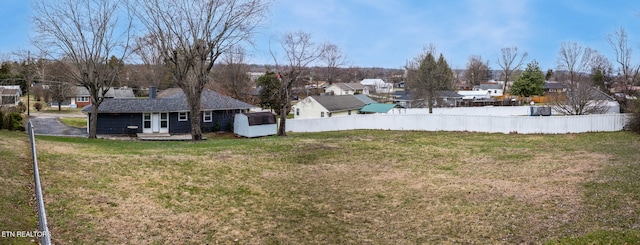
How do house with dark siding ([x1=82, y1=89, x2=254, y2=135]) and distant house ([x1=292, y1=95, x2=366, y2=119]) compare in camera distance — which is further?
distant house ([x1=292, y1=95, x2=366, y2=119])

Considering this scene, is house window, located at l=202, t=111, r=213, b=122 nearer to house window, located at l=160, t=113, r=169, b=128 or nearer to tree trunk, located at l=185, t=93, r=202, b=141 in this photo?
house window, located at l=160, t=113, r=169, b=128

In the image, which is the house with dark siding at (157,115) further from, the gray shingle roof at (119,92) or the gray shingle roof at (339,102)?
the gray shingle roof at (119,92)

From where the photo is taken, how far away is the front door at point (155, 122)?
110ft

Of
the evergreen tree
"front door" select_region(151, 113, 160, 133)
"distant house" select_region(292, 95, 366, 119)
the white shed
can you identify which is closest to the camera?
the white shed

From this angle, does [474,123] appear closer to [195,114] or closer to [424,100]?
[195,114]

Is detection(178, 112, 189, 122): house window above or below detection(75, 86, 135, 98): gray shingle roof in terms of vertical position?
below

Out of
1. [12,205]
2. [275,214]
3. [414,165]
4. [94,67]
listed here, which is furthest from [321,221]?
[94,67]

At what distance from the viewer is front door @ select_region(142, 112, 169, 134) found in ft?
110

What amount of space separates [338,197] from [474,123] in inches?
738

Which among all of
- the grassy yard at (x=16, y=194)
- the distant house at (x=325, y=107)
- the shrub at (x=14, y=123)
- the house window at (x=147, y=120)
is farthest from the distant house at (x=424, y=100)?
the grassy yard at (x=16, y=194)

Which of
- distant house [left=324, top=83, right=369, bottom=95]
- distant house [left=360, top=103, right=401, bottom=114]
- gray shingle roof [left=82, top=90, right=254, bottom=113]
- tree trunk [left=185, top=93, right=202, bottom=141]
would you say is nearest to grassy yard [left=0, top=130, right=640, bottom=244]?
tree trunk [left=185, top=93, right=202, bottom=141]

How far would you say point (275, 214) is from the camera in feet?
34.4

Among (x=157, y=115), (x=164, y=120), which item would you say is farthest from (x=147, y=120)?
(x=164, y=120)

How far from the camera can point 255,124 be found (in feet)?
102
